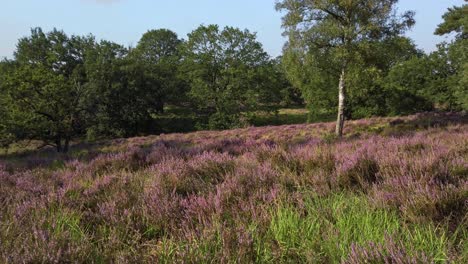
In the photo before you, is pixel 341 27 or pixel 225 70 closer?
pixel 341 27

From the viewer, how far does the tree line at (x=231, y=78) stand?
1764 cm

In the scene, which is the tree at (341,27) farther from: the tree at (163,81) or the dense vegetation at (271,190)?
the tree at (163,81)

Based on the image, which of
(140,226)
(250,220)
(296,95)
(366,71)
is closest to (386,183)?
(250,220)

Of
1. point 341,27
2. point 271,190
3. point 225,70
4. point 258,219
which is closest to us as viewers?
point 258,219

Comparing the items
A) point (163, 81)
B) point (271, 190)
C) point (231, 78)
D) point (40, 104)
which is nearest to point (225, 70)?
point (231, 78)

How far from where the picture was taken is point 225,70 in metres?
44.8

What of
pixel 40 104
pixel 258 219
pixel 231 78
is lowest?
pixel 258 219

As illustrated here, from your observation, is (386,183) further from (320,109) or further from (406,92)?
(406,92)

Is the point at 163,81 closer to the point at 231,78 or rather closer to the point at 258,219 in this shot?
the point at 231,78

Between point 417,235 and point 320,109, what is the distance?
33.7 metres

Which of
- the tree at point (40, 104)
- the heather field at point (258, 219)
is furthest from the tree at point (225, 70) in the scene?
the heather field at point (258, 219)

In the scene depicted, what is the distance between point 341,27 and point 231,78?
28129 mm

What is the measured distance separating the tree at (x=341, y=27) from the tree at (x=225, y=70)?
83.7ft

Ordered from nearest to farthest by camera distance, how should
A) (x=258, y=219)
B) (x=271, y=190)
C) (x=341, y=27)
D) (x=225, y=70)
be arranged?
(x=258, y=219) < (x=271, y=190) < (x=341, y=27) < (x=225, y=70)
